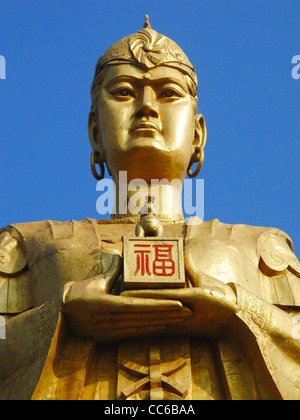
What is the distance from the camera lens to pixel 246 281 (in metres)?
11.4

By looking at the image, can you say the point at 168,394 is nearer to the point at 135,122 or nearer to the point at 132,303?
the point at 132,303

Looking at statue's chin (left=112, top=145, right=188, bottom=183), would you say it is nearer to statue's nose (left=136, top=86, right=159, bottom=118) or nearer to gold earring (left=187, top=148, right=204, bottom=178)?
statue's nose (left=136, top=86, right=159, bottom=118)

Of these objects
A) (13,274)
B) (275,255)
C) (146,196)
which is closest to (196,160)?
(146,196)

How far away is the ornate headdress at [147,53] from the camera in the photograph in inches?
519

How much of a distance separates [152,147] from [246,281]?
215 centimetres

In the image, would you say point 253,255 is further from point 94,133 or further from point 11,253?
point 94,133

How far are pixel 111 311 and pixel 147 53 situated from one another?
4230 millimetres

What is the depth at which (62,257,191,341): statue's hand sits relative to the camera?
32.7 feet

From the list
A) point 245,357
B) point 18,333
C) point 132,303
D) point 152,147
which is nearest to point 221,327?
point 245,357

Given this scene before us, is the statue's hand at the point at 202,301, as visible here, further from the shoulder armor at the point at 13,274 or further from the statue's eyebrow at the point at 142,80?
the statue's eyebrow at the point at 142,80

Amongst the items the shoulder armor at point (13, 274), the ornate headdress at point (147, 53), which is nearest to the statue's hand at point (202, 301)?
the shoulder armor at point (13, 274)

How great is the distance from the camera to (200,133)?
1398 cm

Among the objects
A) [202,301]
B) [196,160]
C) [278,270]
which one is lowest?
[202,301]

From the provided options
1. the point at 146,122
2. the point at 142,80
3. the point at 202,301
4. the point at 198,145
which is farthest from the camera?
the point at 198,145
